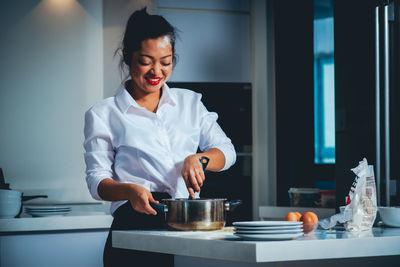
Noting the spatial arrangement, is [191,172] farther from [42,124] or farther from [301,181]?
[301,181]

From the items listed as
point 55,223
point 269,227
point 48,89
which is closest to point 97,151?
point 269,227

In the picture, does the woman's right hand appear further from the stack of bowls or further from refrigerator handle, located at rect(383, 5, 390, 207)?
the stack of bowls

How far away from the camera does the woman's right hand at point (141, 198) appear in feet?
4.57

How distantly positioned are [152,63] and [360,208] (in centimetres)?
69

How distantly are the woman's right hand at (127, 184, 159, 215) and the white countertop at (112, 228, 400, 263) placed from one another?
0.06 metres

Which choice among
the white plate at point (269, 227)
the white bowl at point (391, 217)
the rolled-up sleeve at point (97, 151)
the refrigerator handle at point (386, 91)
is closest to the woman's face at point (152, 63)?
the rolled-up sleeve at point (97, 151)

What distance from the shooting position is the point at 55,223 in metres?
2.57

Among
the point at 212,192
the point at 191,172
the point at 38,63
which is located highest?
the point at 38,63

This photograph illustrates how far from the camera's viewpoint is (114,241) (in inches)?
57.3

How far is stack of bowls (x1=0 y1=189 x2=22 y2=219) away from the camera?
2.53 m

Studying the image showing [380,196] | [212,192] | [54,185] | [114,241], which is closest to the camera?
[114,241]

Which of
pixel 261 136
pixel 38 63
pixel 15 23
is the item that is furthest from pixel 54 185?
pixel 261 136

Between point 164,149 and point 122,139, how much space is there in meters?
0.12

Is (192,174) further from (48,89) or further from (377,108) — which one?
(48,89)
